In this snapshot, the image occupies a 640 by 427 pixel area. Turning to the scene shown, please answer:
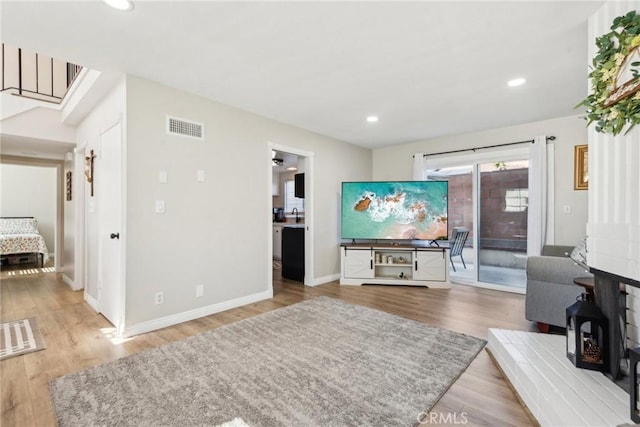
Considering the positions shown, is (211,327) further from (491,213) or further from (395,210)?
(491,213)

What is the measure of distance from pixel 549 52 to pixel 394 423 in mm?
2902

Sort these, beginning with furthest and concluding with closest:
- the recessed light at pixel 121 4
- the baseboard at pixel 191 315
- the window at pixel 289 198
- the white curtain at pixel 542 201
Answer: the window at pixel 289 198 < the white curtain at pixel 542 201 < the baseboard at pixel 191 315 < the recessed light at pixel 121 4

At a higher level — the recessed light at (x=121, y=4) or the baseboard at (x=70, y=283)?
the recessed light at (x=121, y=4)

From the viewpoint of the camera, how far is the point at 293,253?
4.84 metres

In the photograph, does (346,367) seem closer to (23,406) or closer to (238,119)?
(23,406)

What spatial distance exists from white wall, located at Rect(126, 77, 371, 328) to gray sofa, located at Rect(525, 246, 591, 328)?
2.96 metres

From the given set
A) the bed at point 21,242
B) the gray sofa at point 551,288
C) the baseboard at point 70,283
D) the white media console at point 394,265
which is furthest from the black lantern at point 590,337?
the bed at point 21,242

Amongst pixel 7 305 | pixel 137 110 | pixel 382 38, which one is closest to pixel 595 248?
pixel 382 38

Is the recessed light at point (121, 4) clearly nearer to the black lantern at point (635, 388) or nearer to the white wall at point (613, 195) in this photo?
the white wall at point (613, 195)

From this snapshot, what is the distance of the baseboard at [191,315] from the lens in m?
2.61

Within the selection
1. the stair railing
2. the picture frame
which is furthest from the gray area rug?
the stair railing

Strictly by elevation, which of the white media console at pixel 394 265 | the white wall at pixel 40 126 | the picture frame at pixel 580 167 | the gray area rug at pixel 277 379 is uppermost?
the white wall at pixel 40 126

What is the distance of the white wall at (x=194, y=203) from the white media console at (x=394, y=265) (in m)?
1.50

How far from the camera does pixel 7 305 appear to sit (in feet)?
11.1
